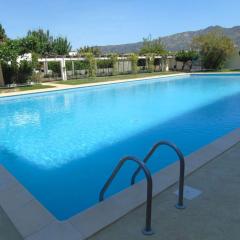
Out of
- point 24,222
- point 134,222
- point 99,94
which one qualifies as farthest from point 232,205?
point 99,94

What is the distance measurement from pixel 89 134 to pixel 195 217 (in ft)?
20.6

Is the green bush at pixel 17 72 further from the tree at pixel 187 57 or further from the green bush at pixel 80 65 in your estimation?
the tree at pixel 187 57

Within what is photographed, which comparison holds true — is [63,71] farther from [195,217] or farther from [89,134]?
[195,217]

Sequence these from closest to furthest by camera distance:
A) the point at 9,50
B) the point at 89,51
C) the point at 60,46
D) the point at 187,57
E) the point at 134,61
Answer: the point at 9,50 → the point at 89,51 → the point at 134,61 → the point at 187,57 → the point at 60,46

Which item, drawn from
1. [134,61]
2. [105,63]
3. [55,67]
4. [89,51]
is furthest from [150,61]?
[55,67]

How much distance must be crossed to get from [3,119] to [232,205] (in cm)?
1081

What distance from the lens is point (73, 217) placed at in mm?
3471

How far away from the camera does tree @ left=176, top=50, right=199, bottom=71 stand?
3628 cm

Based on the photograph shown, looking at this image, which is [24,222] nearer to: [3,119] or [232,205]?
[232,205]

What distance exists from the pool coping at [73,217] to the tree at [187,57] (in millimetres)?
33496

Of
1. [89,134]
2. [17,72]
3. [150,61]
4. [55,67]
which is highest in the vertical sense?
[17,72]

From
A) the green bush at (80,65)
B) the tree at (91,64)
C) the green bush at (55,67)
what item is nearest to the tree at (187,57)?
the green bush at (80,65)

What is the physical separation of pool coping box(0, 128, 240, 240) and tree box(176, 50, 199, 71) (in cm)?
3350

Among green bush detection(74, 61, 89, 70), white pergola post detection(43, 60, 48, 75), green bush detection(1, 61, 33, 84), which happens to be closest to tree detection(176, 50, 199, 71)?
green bush detection(74, 61, 89, 70)
